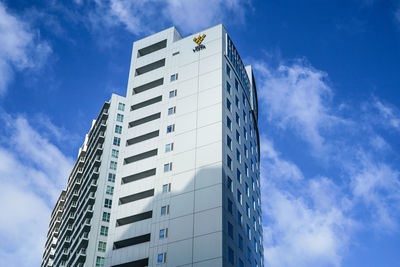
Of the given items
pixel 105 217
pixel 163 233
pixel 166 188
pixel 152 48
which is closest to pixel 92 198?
pixel 105 217

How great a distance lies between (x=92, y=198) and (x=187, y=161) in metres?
36.9

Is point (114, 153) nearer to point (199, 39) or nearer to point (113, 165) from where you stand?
point (113, 165)

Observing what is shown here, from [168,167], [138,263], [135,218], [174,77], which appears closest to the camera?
[138,263]

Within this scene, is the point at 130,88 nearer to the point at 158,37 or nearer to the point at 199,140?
the point at 158,37

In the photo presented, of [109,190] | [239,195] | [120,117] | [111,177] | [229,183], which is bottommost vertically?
[229,183]

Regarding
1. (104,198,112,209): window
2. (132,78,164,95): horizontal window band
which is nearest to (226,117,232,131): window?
(132,78,164,95): horizontal window band

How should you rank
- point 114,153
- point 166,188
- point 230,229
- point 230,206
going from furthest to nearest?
point 114,153
point 166,188
point 230,206
point 230,229

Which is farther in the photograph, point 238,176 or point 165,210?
point 238,176

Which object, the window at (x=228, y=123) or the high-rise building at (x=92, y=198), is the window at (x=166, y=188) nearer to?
the window at (x=228, y=123)

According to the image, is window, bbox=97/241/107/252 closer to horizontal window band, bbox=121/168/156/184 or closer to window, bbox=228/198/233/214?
horizontal window band, bbox=121/168/156/184

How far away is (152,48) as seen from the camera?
371 feet

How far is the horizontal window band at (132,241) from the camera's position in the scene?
8690cm

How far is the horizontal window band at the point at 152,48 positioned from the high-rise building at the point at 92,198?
70.0 ft

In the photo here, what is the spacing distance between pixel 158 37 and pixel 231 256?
5502 cm
